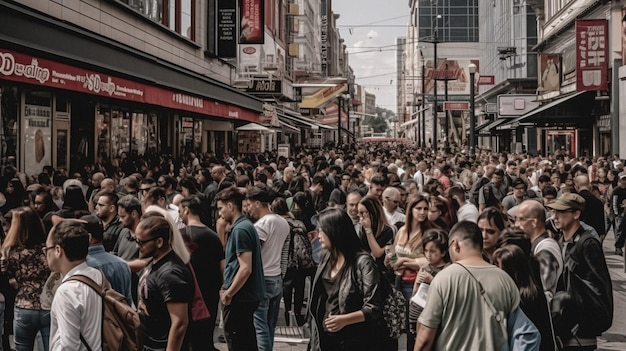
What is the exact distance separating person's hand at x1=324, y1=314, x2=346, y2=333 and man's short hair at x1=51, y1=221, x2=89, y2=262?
170 centimetres

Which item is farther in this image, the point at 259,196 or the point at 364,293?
the point at 259,196

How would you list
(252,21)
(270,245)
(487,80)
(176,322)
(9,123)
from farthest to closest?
(487,80) < (252,21) < (9,123) < (270,245) < (176,322)

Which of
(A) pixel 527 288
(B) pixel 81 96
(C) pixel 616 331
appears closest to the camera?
(A) pixel 527 288

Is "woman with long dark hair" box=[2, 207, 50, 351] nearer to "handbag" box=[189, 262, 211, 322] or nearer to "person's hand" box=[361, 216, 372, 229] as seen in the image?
"handbag" box=[189, 262, 211, 322]

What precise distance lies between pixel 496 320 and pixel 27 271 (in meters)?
3.96

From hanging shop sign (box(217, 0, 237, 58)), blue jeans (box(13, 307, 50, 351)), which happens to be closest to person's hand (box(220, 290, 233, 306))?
blue jeans (box(13, 307, 50, 351))

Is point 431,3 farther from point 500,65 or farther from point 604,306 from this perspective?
point 604,306

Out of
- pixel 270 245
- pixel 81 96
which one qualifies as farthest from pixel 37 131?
pixel 270 245

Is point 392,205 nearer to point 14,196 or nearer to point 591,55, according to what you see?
point 14,196

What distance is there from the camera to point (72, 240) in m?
4.59

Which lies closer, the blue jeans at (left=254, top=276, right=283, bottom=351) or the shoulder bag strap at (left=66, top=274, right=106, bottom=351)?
the shoulder bag strap at (left=66, top=274, right=106, bottom=351)

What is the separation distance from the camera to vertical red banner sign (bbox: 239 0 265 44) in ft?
122

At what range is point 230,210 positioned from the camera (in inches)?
269

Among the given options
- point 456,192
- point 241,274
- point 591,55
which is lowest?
point 241,274
